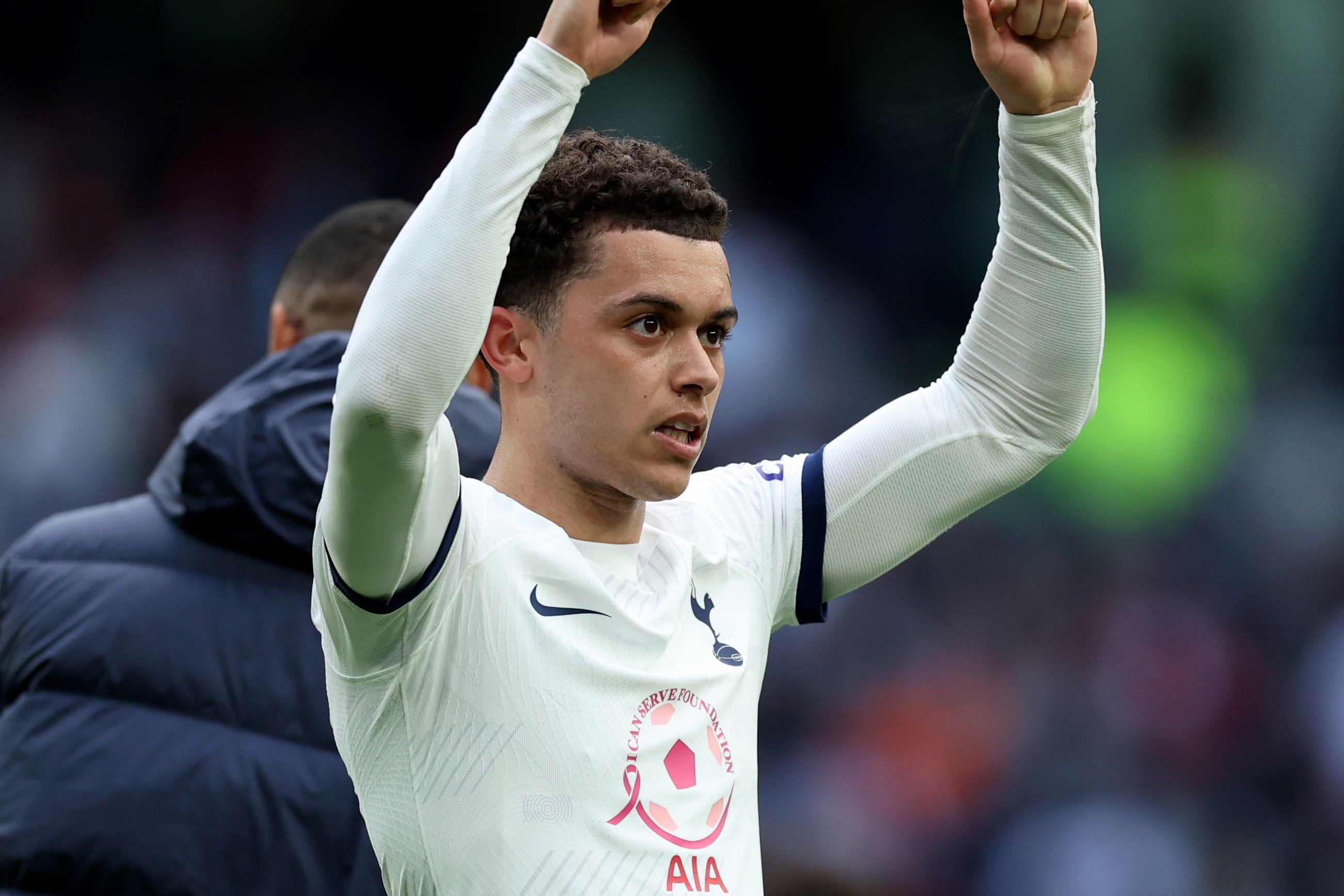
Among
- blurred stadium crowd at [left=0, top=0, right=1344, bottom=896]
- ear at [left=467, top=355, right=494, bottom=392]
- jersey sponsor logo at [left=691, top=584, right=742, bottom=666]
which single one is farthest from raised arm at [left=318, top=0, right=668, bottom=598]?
blurred stadium crowd at [left=0, top=0, right=1344, bottom=896]

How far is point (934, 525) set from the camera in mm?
2072

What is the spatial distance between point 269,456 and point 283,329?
0.68m

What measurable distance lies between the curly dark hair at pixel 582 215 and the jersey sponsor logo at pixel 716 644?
437 millimetres

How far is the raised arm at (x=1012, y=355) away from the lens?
188 cm

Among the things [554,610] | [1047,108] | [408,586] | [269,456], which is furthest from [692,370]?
[269,456]

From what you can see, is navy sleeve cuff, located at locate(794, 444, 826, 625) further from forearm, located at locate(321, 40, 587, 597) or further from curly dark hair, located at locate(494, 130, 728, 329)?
forearm, located at locate(321, 40, 587, 597)

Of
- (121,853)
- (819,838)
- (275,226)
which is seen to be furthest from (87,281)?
(121,853)

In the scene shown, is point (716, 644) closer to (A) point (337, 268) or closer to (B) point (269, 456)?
(B) point (269, 456)

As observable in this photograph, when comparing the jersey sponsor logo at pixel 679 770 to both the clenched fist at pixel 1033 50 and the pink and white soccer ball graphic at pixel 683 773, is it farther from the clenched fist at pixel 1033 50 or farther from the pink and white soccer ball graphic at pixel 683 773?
the clenched fist at pixel 1033 50

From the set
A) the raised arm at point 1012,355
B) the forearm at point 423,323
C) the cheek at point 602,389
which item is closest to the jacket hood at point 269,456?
the cheek at point 602,389

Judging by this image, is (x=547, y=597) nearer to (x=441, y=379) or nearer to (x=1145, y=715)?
(x=441, y=379)

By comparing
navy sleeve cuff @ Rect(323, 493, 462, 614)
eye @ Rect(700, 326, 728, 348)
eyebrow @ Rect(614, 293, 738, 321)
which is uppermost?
eyebrow @ Rect(614, 293, 738, 321)

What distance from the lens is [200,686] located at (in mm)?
2389

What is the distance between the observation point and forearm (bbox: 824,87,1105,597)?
76.9 inches
